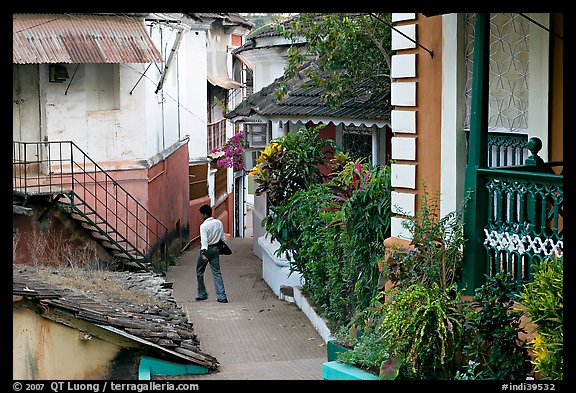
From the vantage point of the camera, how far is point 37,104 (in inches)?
809

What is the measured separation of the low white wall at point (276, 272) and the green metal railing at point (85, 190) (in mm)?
2522

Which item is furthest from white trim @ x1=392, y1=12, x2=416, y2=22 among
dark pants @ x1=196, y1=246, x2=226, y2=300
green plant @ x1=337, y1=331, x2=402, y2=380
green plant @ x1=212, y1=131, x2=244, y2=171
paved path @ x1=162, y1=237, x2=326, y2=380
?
green plant @ x1=212, y1=131, x2=244, y2=171

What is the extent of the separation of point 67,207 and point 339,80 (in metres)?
6.66

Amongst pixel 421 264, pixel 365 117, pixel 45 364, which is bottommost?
pixel 45 364

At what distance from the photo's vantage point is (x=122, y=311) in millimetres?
11938

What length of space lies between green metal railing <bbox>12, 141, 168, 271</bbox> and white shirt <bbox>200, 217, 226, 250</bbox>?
3015 mm

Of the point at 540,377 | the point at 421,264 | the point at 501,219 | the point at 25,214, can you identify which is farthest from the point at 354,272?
the point at 25,214

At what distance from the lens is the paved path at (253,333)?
11.7 m

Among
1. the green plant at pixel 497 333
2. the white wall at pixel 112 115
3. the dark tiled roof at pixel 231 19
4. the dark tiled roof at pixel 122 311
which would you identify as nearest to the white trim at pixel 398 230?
the green plant at pixel 497 333

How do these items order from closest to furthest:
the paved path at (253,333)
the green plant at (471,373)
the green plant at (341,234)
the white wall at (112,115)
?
the green plant at (471,373) → the paved path at (253,333) → the green plant at (341,234) → the white wall at (112,115)

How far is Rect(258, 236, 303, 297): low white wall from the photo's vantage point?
1774 centimetres

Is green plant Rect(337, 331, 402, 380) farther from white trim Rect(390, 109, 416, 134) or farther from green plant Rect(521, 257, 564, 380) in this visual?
white trim Rect(390, 109, 416, 134)

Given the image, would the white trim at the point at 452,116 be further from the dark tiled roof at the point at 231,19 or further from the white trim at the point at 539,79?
the dark tiled roof at the point at 231,19
